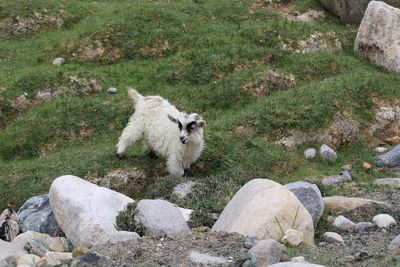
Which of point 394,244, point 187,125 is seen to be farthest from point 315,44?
point 394,244

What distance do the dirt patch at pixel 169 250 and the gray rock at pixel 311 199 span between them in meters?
2.21

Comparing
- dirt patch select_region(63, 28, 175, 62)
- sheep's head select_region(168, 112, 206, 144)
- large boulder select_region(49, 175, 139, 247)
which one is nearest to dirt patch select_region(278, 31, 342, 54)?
dirt patch select_region(63, 28, 175, 62)

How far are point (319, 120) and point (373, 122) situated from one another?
1.89 metres

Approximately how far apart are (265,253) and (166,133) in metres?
7.71

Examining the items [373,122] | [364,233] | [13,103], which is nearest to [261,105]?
[373,122]

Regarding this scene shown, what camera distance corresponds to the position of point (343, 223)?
1070cm

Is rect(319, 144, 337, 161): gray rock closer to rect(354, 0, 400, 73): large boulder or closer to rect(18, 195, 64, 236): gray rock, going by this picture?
rect(354, 0, 400, 73): large boulder

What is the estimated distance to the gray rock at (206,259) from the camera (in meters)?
7.91

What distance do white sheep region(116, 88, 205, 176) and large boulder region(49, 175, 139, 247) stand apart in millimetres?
3468

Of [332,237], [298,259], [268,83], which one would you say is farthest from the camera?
[268,83]

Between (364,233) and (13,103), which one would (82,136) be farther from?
(364,233)

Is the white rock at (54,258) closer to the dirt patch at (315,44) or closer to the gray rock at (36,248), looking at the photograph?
the gray rock at (36,248)

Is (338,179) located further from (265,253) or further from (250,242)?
(265,253)

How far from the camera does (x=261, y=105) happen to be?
18672 millimetres
